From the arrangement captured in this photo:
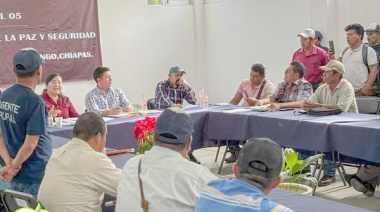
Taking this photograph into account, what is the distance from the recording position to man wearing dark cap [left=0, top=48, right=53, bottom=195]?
2.77 m

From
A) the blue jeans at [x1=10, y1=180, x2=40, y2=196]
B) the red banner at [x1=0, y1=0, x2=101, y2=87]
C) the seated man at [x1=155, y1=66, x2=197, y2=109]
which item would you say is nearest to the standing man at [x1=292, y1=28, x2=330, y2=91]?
the seated man at [x1=155, y1=66, x2=197, y2=109]

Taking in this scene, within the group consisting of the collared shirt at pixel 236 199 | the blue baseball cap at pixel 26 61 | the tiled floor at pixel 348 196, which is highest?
the blue baseball cap at pixel 26 61

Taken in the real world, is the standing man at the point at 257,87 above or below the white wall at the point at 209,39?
below

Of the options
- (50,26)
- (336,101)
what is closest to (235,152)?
(336,101)

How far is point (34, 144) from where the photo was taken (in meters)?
2.81

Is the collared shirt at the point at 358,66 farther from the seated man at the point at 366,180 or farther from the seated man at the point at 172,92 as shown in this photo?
the seated man at the point at 172,92

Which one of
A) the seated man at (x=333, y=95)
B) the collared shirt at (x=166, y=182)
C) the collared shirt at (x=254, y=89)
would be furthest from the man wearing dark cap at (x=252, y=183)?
the collared shirt at (x=254, y=89)

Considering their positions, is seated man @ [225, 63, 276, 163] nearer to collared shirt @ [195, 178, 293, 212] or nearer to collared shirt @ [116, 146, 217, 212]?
collared shirt @ [116, 146, 217, 212]

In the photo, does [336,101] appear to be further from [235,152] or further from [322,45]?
[322,45]

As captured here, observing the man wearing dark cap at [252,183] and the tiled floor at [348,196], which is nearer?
the man wearing dark cap at [252,183]

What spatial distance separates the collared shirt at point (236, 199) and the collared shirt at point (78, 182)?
33.8 inches

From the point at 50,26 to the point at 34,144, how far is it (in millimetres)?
5016

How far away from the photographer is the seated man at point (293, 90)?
529 centimetres

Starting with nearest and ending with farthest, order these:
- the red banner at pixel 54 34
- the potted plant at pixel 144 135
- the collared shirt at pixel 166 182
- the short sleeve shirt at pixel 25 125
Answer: the collared shirt at pixel 166 182, the short sleeve shirt at pixel 25 125, the potted plant at pixel 144 135, the red banner at pixel 54 34
